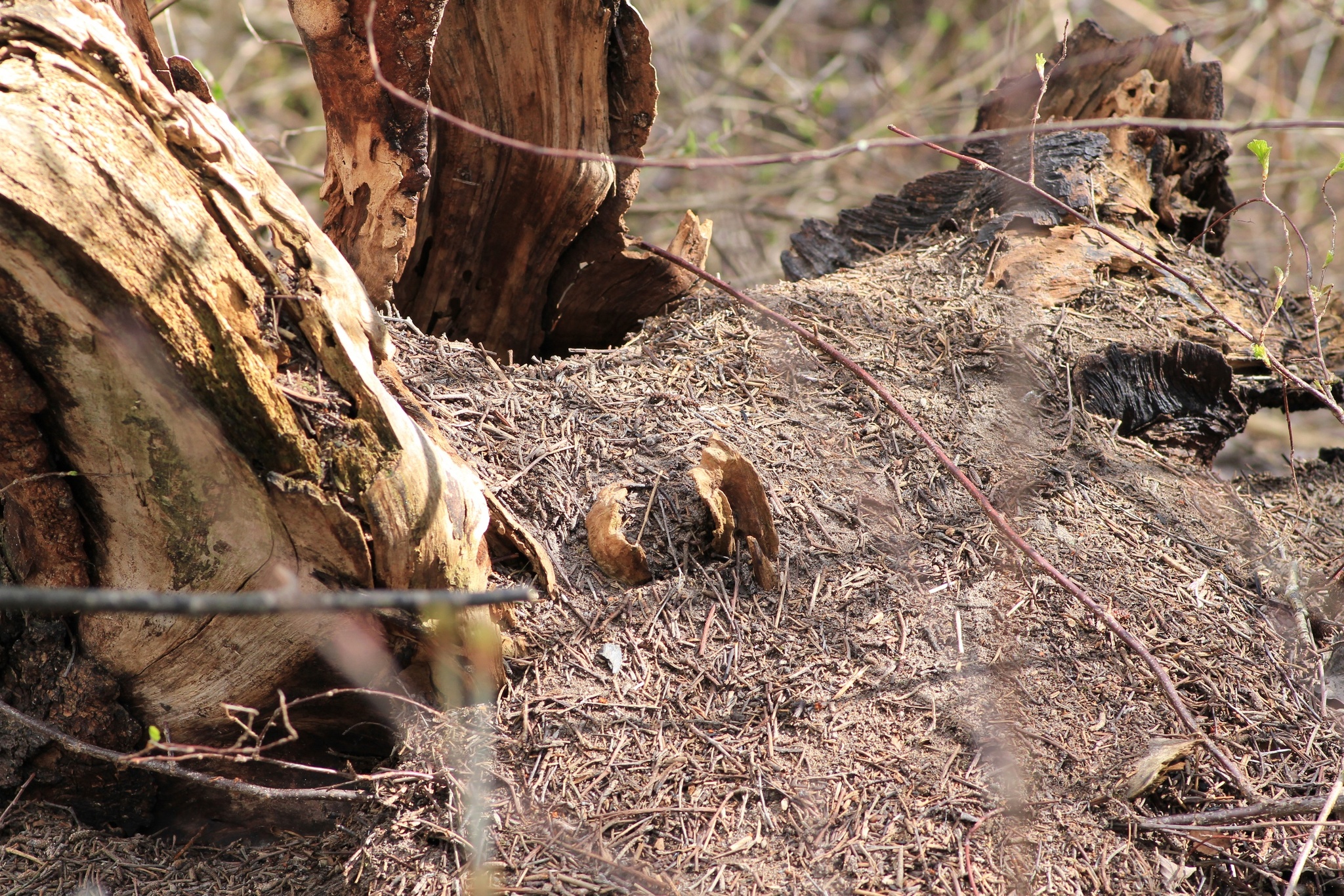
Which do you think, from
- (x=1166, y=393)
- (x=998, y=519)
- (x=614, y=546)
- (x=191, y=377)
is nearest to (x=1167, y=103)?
(x=1166, y=393)

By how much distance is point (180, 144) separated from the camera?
5.33 ft

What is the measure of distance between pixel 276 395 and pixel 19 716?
3.19 feet

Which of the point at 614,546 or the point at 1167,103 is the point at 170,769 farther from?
the point at 1167,103

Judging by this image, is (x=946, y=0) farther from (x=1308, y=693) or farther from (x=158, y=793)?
(x=158, y=793)

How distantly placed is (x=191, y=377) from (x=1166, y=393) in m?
2.85

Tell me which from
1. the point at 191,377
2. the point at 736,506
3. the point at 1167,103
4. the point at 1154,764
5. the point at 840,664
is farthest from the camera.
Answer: the point at 1167,103

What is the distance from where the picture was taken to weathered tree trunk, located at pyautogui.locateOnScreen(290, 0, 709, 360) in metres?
2.21

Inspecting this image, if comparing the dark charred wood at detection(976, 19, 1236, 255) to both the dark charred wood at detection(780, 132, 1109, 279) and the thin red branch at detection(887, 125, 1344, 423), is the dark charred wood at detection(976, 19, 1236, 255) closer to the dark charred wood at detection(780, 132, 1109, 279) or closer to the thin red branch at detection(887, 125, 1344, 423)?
the dark charred wood at detection(780, 132, 1109, 279)

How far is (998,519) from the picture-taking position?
2256 millimetres

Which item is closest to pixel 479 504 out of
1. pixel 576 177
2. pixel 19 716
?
pixel 19 716

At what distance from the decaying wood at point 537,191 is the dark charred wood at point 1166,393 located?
1.44 meters

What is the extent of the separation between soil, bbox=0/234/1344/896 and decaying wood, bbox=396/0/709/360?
47 centimetres

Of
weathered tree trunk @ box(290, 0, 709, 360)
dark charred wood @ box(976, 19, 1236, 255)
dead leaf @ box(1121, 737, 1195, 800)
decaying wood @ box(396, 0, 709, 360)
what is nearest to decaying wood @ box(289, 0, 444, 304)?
weathered tree trunk @ box(290, 0, 709, 360)

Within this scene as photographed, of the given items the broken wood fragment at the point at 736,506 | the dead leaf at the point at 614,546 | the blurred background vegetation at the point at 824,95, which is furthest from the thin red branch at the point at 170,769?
the blurred background vegetation at the point at 824,95
